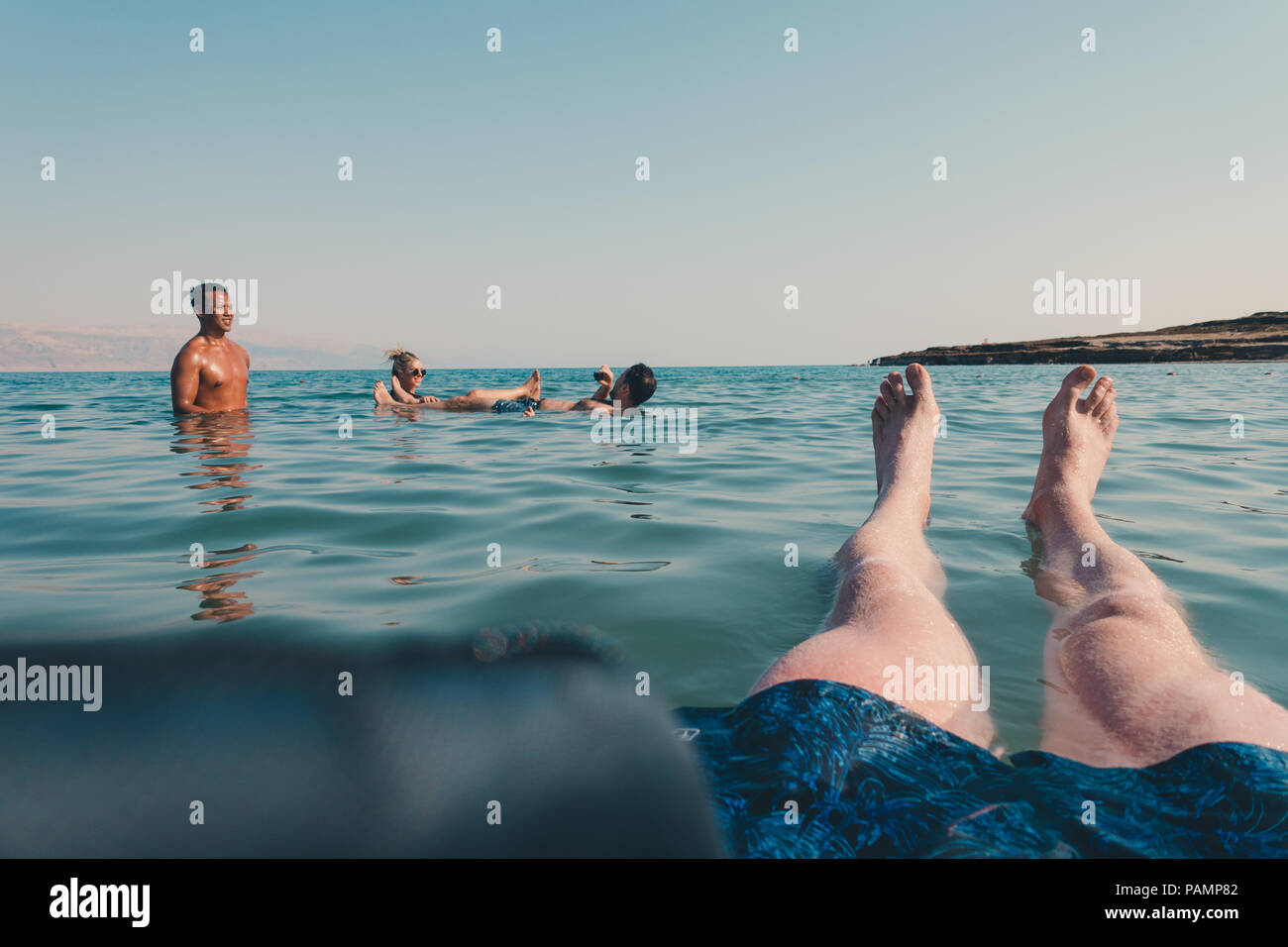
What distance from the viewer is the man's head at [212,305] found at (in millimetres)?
6730

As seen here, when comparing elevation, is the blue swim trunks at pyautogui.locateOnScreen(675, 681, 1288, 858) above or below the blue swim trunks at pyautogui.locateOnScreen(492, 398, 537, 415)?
below

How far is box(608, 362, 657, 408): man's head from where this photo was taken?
31.8 ft

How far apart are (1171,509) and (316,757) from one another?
4319mm

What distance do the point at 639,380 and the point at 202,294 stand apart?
18.1 ft

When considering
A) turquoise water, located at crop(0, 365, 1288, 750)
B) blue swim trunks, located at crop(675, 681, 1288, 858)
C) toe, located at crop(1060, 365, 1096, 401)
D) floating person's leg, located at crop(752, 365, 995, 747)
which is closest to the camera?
blue swim trunks, located at crop(675, 681, 1288, 858)

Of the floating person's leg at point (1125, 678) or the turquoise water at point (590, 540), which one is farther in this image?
the turquoise water at point (590, 540)

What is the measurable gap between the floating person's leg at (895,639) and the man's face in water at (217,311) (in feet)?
23.4

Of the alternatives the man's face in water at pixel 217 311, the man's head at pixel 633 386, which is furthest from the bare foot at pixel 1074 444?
the man's face in water at pixel 217 311

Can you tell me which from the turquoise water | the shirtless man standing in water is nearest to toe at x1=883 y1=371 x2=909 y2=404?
the turquoise water

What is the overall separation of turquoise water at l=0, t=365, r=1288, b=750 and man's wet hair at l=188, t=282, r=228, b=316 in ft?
5.06

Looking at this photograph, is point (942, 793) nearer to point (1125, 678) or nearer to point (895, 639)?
point (895, 639)

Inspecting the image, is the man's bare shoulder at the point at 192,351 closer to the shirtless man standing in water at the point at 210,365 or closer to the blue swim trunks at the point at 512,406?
the shirtless man standing in water at the point at 210,365

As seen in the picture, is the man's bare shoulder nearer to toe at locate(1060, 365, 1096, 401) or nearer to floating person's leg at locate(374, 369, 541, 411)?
floating person's leg at locate(374, 369, 541, 411)
